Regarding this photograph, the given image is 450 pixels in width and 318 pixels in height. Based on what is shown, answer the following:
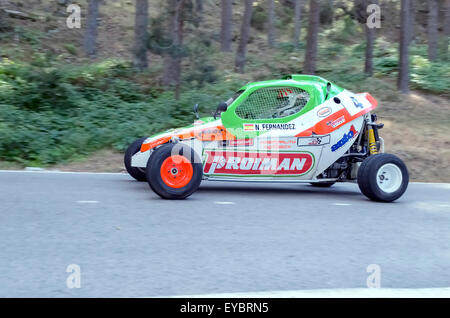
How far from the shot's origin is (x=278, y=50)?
29.2 metres

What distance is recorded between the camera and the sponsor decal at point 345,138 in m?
9.18

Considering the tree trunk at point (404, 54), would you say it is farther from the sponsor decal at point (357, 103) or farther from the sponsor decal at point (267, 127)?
the sponsor decal at point (267, 127)

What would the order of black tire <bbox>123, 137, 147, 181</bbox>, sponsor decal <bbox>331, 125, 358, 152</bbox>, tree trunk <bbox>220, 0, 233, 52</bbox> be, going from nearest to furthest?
1. sponsor decal <bbox>331, 125, 358, 152</bbox>
2. black tire <bbox>123, 137, 147, 181</bbox>
3. tree trunk <bbox>220, 0, 233, 52</bbox>

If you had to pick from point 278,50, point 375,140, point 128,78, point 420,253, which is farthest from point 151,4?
point 420,253

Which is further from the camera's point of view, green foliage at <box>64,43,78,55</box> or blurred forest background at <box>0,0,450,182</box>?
green foliage at <box>64,43,78,55</box>

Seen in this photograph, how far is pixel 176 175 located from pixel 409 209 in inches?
143

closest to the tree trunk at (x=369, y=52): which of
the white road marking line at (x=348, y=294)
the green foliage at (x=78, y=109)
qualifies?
the green foliage at (x=78, y=109)

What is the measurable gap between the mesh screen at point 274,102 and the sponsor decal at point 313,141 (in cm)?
52

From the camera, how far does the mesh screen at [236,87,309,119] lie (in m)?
9.22

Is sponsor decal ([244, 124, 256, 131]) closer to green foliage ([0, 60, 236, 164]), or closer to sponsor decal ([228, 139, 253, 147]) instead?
sponsor decal ([228, 139, 253, 147])

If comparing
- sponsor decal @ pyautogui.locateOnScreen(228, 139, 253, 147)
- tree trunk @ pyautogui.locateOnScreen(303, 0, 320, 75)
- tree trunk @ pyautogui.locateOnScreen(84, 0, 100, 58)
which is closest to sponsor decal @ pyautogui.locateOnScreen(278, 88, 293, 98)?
sponsor decal @ pyautogui.locateOnScreen(228, 139, 253, 147)

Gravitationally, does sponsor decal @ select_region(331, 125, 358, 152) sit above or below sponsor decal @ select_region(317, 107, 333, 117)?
below

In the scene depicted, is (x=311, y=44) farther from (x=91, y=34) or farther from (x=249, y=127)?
(x=91, y=34)

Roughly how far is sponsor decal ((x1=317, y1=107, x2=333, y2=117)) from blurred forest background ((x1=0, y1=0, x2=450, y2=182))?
4.76 metres
